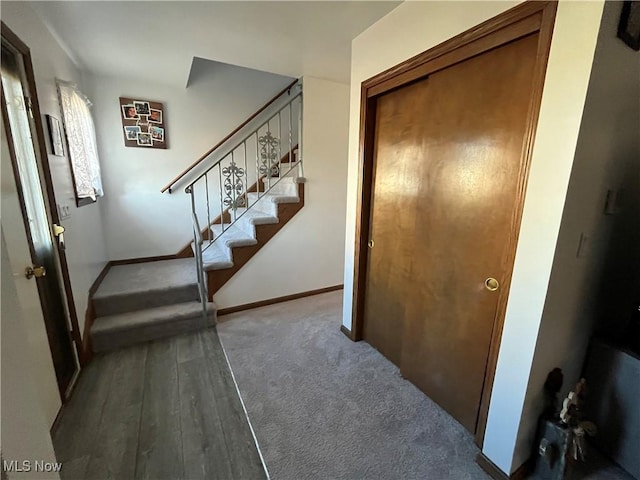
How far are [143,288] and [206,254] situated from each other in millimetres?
663

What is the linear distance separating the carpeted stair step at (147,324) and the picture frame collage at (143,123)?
1.90m

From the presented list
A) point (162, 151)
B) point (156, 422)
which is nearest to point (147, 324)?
point (156, 422)

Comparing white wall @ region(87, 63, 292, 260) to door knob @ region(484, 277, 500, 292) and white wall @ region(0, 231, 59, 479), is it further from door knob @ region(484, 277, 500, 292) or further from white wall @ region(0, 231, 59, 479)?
door knob @ region(484, 277, 500, 292)

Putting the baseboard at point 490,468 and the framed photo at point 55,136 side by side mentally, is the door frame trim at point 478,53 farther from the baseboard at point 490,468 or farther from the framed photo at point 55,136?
the framed photo at point 55,136

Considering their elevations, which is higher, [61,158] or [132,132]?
[132,132]

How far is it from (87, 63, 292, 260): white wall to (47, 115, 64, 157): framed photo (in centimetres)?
114

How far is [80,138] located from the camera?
7.76 ft

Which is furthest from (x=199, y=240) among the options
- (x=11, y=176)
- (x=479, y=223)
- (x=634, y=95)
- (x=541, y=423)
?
(x=634, y=95)

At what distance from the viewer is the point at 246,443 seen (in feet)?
5.00

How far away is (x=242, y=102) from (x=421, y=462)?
3881 mm

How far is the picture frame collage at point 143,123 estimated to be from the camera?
309cm

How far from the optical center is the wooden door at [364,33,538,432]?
1.27 m

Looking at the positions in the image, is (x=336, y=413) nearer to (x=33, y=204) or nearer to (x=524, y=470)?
(x=524, y=470)

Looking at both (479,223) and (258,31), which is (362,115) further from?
(479,223)
